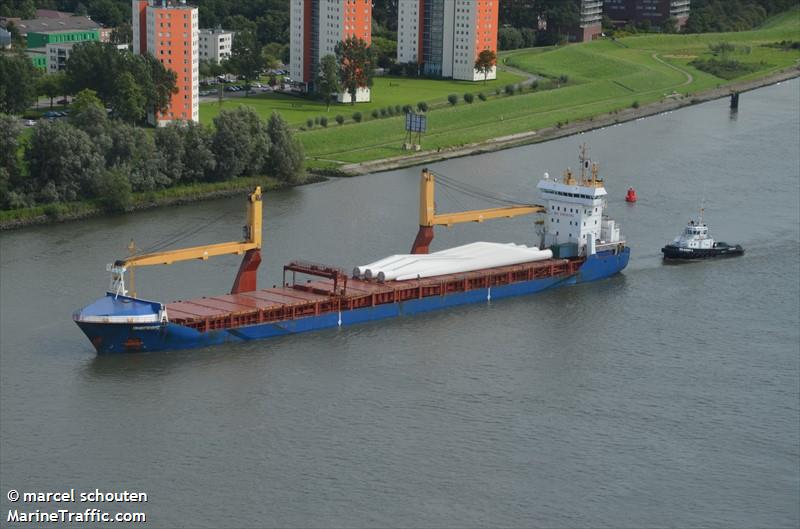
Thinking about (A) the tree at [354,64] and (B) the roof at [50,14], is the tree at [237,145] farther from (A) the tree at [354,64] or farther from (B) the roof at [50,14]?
(B) the roof at [50,14]

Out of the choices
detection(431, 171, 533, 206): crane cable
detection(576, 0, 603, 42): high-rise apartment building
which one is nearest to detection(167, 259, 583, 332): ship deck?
detection(431, 171, 533, 206): crane cable

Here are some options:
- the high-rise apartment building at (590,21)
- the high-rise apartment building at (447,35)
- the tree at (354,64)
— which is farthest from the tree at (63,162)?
the high-rise apartment building at (590,21)

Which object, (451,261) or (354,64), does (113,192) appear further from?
(354,64)

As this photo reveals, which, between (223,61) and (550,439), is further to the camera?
(223,61)

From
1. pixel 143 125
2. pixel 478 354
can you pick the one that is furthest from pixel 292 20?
pixel 478 354

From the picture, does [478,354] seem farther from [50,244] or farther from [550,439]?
[50,244]

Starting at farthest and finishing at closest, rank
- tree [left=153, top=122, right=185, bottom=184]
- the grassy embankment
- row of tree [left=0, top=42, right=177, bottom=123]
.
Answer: row of tree [left=0, top=42, right=177, bottom=123] < the grassy embankment < tree [left=153, top=122, right=185, bottom=184]

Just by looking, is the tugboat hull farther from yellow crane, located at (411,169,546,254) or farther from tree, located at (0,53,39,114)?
tree, located at (0,53,39,114)
